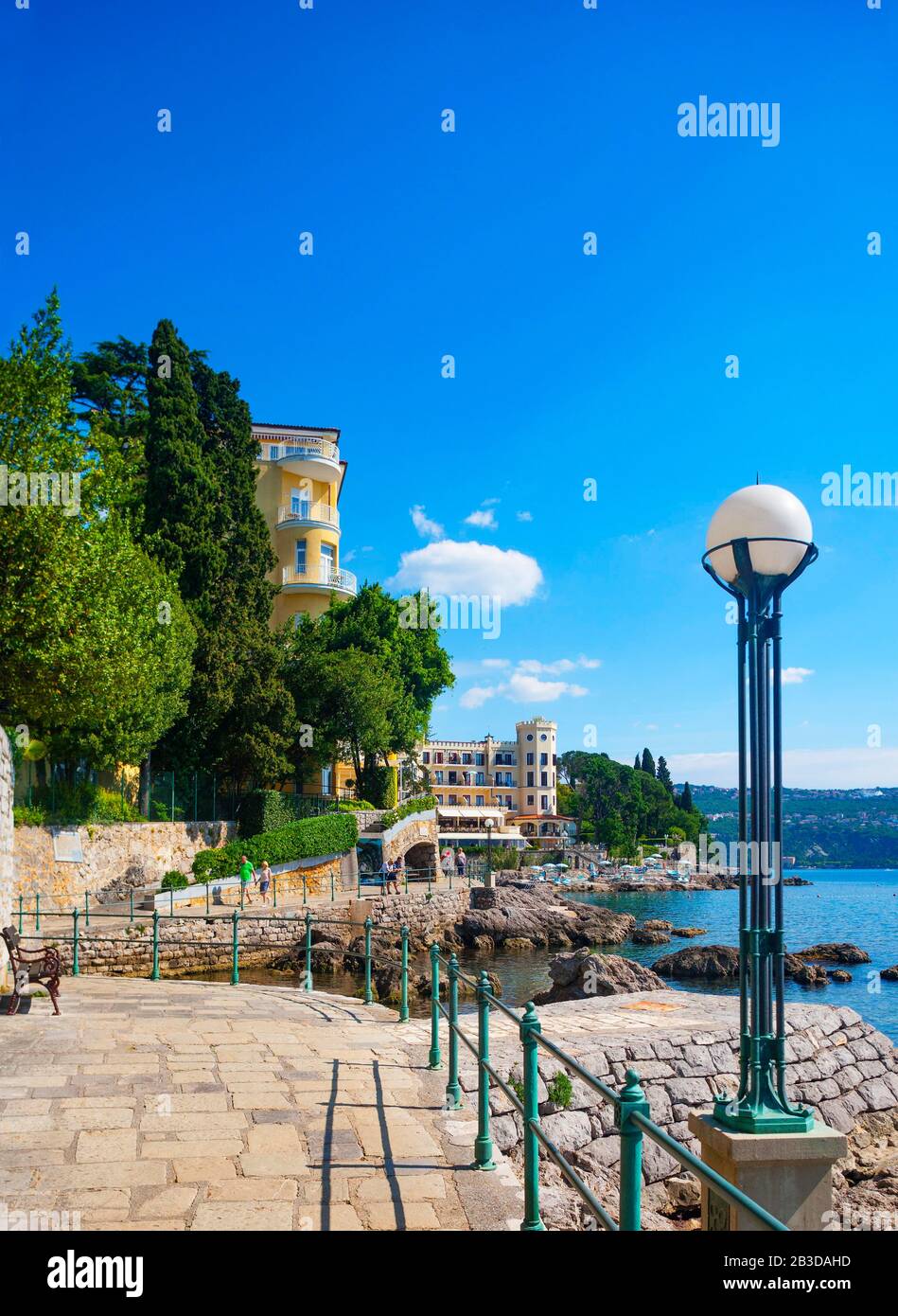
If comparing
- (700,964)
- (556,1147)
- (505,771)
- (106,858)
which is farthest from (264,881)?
(505,771)

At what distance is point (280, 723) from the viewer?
113ft

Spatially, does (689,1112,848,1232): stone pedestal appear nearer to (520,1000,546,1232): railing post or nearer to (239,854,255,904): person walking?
(520,1000,546,1232): railing post

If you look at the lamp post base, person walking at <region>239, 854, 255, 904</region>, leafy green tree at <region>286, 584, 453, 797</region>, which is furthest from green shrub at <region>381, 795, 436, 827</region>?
the lamp post base

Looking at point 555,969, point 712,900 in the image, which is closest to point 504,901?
point 555,969

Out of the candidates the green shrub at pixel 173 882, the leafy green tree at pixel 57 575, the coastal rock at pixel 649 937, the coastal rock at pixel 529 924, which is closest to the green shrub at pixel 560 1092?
the leafy green tree at pixel 57 575

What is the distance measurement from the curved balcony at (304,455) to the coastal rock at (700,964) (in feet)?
87.2

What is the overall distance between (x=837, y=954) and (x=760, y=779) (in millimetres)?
35414

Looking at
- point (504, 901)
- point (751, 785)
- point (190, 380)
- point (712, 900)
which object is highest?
point (190, 380)

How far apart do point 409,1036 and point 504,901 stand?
31914 mm

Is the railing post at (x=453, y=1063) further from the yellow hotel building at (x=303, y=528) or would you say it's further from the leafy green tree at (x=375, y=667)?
the yellow hotel building at (x=303, y=528)

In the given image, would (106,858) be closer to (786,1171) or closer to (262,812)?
(262,812)

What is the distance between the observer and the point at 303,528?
43719 millimetres

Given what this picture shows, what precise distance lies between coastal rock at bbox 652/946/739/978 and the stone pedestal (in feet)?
85.9
